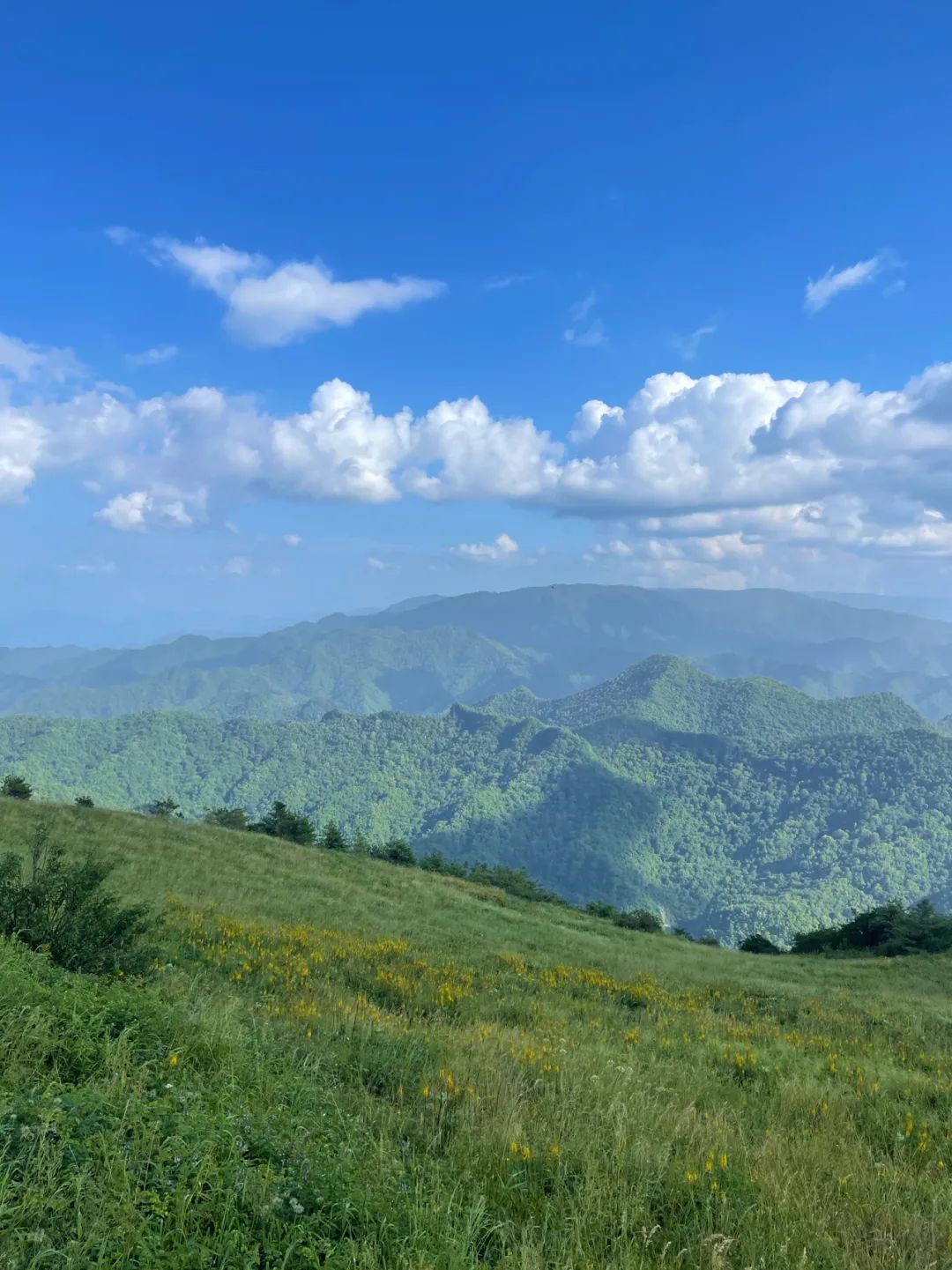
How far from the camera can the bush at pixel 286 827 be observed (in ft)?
164

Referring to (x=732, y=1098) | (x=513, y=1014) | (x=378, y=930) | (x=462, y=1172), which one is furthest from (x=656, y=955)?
(x=462, y=1172)

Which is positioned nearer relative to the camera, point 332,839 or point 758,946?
point 758,946

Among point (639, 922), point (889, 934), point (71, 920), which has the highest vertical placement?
point (71, 920)

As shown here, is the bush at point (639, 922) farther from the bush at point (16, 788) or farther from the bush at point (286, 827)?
→ the bush at point (16, 788)

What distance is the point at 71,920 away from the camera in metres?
7.79

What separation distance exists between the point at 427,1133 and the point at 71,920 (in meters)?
5.32

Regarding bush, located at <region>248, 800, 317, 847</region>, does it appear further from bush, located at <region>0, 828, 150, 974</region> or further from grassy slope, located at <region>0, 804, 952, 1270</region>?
bush, located at <region>0, 828, 150, 974</region>

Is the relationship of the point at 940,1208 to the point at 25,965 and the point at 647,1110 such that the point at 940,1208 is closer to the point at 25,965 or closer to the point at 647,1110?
the point at 647,1110

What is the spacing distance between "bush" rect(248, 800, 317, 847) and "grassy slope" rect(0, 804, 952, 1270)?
4187 cm

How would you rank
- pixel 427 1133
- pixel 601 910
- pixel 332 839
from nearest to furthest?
pixel 427 1133 → pixel 601 910 → pixel 332 839

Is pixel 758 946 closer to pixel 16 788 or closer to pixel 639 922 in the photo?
pixel 639 922

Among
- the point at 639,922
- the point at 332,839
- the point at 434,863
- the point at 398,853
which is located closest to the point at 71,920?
the point at 639,922

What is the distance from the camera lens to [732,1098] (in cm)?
652

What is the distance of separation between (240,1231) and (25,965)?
4.02 m
